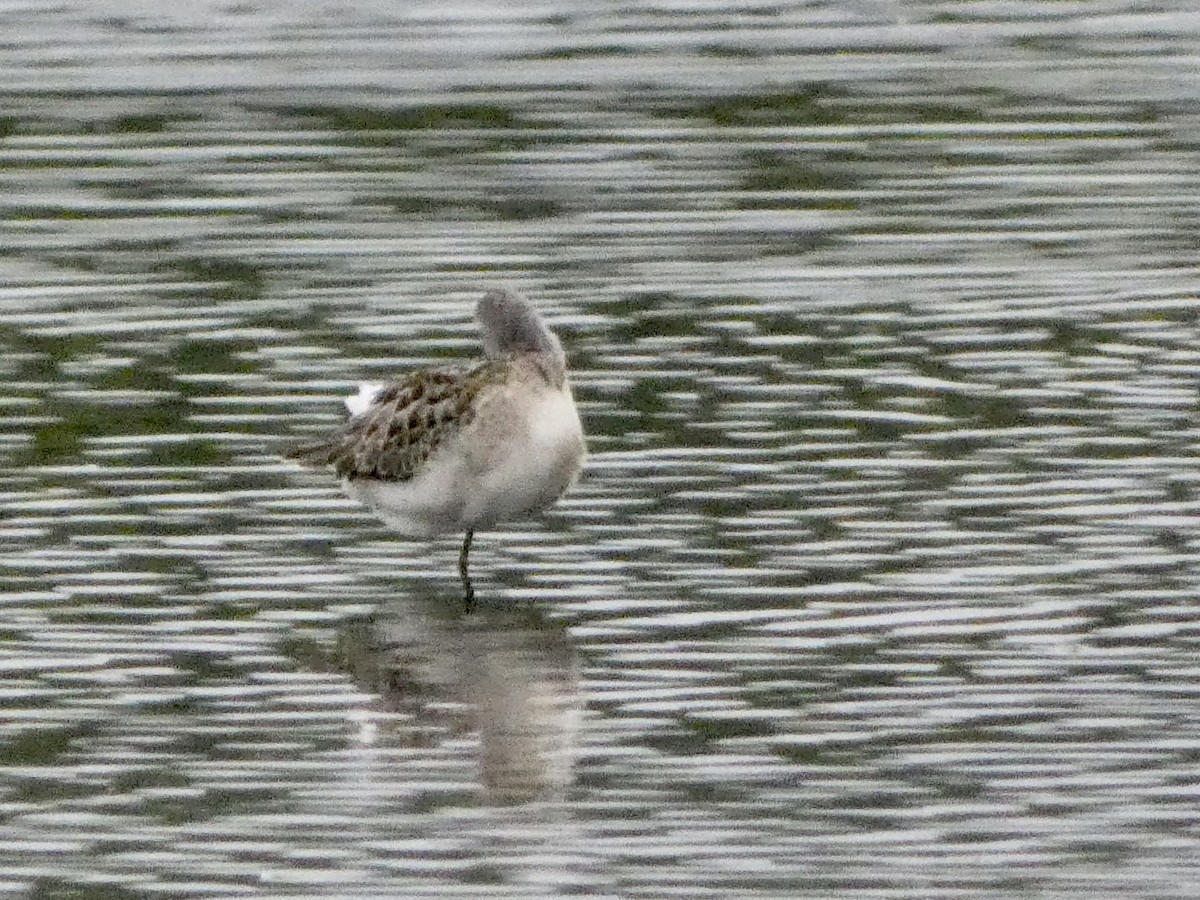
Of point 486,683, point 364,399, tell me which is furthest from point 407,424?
point 486,683

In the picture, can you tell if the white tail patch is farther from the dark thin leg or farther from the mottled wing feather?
the dark thin leg

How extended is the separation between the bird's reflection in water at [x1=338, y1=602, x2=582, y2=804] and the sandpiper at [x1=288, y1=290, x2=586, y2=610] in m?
0.39

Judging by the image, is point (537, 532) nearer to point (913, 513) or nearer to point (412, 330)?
point (913, 513)

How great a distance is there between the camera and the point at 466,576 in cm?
1366

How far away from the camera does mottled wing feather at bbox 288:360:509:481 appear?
13.5 meters

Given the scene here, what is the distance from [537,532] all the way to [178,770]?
3.50 metres

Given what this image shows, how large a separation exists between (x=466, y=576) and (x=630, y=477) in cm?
142

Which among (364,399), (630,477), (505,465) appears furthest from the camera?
(630,477)

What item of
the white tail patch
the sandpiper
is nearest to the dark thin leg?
the sandpiper

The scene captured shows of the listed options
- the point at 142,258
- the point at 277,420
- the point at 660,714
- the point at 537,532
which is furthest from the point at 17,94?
the point at 660,714

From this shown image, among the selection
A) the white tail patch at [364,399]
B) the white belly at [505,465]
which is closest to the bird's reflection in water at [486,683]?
the white belly at [505,465]

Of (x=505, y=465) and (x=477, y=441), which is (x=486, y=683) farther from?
(x=477, y=441)

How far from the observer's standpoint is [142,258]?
19578 mm

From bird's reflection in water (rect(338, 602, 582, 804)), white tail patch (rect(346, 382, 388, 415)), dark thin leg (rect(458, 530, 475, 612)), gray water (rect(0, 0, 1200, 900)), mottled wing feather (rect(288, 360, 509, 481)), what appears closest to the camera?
gray water (rect(0, 0, 1200, 900))
